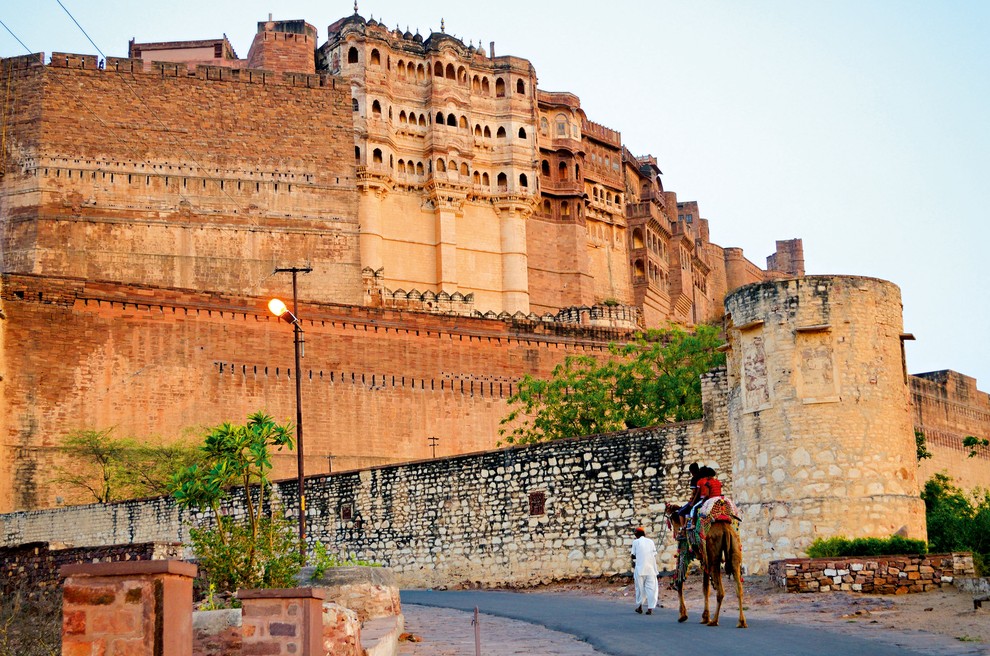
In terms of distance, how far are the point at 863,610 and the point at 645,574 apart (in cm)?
232

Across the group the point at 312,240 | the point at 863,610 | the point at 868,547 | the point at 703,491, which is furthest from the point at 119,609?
the point at 312,240

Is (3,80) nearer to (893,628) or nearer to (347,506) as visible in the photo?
(347,506)

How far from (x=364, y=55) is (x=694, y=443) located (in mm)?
39146

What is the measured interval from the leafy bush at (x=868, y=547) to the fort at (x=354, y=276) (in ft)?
5.96

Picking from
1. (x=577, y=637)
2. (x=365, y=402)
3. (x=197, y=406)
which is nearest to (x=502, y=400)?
(x=365, y=402)

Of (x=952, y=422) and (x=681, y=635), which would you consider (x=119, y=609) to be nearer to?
(x=681, y=635)

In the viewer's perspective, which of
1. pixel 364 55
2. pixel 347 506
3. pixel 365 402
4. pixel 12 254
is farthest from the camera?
pixel 364 55

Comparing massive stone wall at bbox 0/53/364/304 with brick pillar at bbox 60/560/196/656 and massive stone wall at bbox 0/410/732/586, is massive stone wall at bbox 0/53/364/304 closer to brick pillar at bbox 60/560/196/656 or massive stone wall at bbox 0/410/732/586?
massive stone wall at bbox 0/410/732/586

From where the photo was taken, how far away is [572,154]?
59656mm

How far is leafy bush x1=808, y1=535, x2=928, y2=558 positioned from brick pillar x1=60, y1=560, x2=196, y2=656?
927 cm

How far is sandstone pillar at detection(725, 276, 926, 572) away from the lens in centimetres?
1512

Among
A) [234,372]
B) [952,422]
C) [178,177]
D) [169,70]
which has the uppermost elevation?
[169,70]

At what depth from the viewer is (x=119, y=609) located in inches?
262

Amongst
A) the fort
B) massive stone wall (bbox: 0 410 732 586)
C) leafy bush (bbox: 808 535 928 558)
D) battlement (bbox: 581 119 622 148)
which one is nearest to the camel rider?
leafy bush (bbox: 808 535 928 558)
